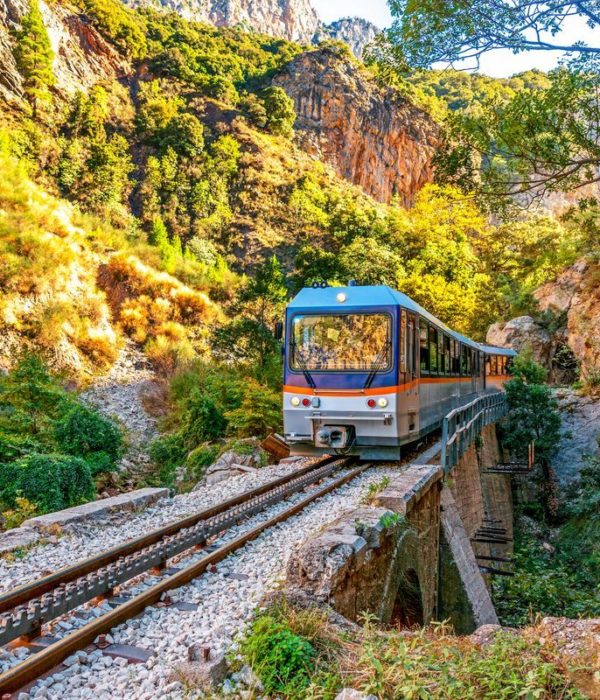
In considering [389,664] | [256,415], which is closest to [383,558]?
[389,664]

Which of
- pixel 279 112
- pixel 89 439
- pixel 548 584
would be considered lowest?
pixel 548 584

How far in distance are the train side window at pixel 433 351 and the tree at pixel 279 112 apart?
39.0 meters

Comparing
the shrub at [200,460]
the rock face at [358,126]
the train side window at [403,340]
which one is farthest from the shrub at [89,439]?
the rock face at [358,126]

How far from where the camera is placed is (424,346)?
12000 millimetres

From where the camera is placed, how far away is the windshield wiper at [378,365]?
1020cm

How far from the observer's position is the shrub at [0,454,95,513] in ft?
32.6

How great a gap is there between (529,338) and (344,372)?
2678cm

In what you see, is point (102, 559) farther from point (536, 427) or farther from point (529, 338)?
point (529, 338)

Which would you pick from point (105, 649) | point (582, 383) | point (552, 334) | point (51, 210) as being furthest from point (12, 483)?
point (552, 334)

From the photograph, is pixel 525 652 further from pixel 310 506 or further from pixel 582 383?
pixel 582 383

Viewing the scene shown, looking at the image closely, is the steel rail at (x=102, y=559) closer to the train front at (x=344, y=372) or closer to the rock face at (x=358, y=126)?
the train front at (x=344, y=372)

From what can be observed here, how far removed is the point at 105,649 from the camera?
3.87 meters

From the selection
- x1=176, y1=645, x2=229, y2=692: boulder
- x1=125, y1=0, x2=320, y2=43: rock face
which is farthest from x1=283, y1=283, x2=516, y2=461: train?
x1=125, y1=0, x2=320, y2=43: rock face

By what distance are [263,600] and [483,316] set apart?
3625cm
